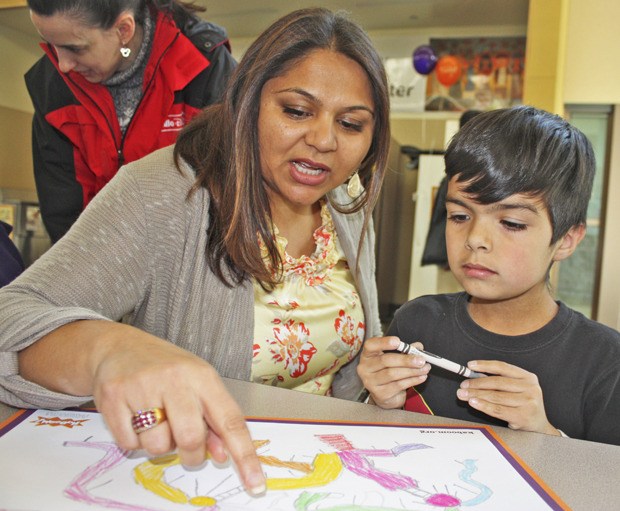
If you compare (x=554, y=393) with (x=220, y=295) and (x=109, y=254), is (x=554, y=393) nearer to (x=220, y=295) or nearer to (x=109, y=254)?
(x=220, y=295)

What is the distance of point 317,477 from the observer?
2.05 ft

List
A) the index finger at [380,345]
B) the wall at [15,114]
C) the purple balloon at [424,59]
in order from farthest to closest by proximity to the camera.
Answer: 1. the wall at [15,114]
2. the purple balloon at [424,59]
3. the index finger at [380,345]

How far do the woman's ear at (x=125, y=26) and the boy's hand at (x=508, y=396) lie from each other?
1.30 meters

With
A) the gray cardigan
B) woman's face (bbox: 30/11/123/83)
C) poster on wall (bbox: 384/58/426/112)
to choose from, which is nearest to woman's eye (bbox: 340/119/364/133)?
the gray cardigan

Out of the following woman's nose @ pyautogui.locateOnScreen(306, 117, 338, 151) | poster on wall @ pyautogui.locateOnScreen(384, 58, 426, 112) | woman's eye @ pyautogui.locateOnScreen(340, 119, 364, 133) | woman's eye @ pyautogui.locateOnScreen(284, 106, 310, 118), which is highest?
poster on wall @ pyautogui.locateOnScreen(384, 58, 426, 112)

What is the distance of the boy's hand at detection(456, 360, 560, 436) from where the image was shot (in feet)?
2.67

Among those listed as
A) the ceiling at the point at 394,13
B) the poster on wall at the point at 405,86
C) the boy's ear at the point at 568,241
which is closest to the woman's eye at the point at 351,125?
the boy's ear at the point at 568,241

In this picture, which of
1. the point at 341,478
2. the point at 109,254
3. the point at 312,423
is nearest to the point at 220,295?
the point at 109,254

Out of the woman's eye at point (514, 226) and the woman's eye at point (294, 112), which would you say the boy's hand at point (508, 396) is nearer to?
the woman's eye at point (514, 226)

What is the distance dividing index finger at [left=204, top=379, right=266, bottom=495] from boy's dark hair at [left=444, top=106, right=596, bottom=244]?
631 millimetres

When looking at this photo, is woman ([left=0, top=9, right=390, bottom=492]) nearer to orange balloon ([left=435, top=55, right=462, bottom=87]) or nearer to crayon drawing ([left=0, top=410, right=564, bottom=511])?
crayon drawing ([left=0, top=410, right=564, bottom=511])

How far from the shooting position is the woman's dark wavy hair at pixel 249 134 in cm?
107

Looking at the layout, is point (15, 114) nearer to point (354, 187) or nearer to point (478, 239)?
point (354, 187)

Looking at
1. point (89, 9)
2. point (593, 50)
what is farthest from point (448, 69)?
point (89, 9)
